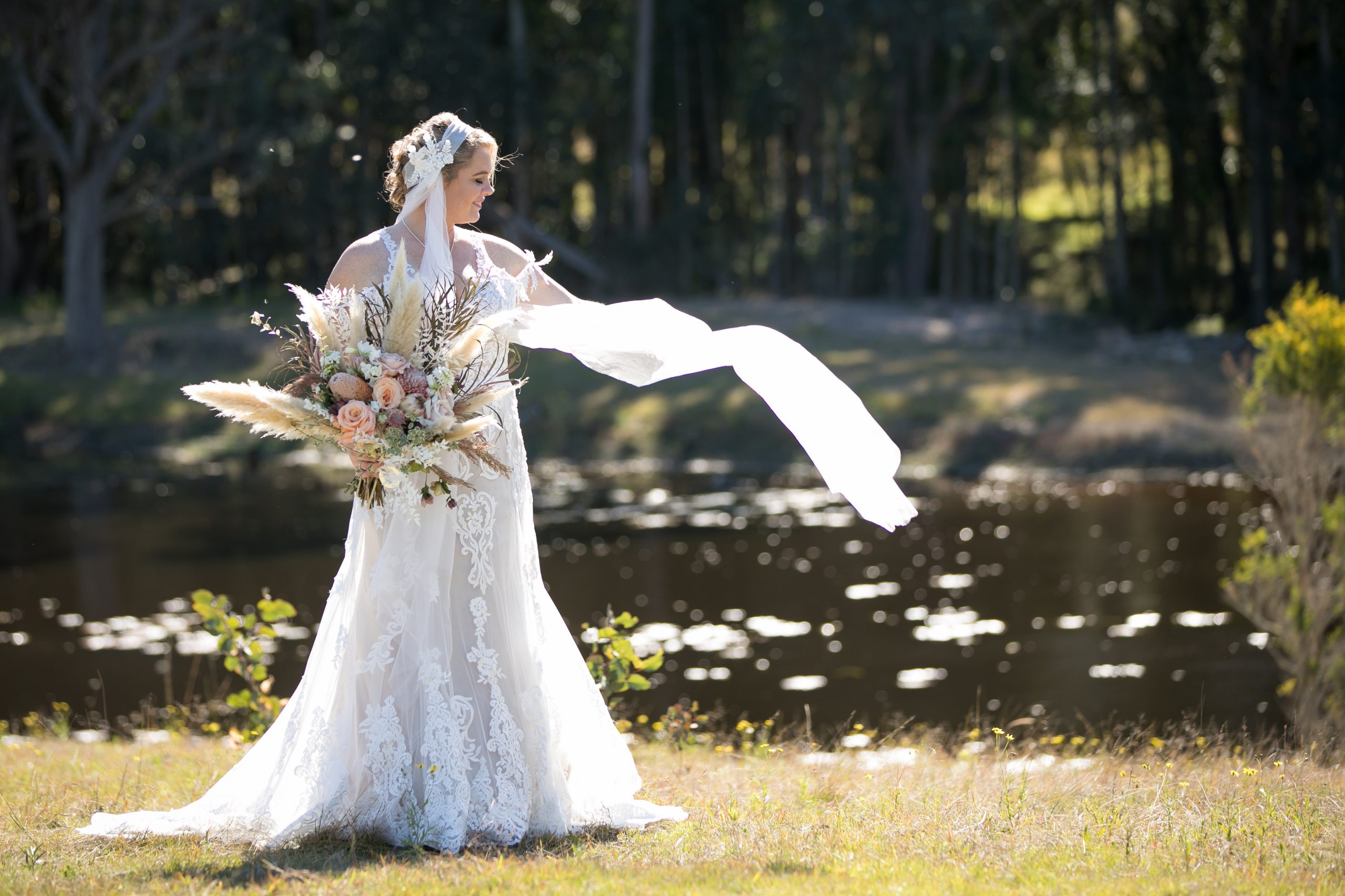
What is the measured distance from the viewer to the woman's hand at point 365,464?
456 centimetres

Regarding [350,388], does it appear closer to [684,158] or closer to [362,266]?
[362,266]

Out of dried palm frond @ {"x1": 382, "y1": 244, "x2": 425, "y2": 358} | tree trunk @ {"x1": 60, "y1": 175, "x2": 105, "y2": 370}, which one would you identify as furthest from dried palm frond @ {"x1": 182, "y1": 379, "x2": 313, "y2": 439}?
tree trunk @ {"x1": 60, "y1": 175, "x2": 105, "y2": 370}

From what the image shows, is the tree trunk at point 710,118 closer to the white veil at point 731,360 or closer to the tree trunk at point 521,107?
the tree trunk at point 521,107

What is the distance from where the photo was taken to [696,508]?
18875 mm

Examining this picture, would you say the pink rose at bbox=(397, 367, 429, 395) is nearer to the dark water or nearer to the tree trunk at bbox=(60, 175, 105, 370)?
the dark water

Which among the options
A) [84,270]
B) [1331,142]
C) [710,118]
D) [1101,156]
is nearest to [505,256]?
[84,270]

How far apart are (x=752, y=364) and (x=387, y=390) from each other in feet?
4.65

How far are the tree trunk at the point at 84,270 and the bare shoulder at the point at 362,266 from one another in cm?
2519


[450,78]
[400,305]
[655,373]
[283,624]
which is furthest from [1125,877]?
[450,78]

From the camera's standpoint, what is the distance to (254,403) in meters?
4.52

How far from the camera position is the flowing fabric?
199 inches

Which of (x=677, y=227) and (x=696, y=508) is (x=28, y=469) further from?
(x=677, y=227)

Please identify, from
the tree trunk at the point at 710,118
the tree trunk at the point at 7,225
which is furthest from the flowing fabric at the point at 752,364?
the tree trunk at the point at 710,118

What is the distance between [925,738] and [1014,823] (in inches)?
102
